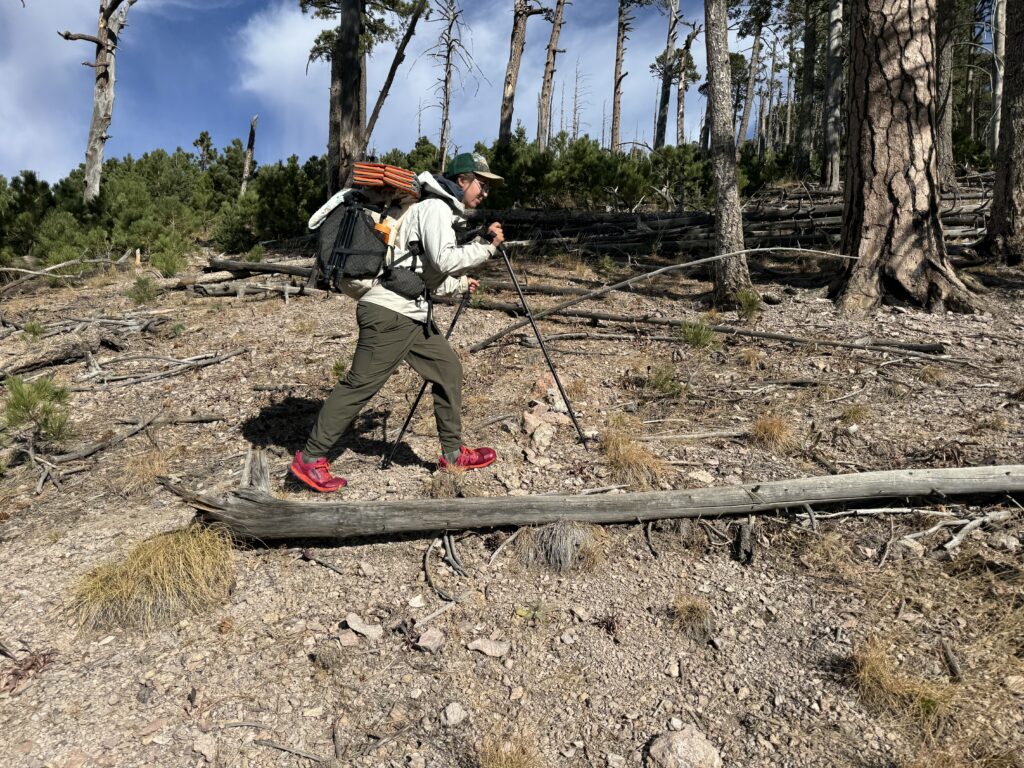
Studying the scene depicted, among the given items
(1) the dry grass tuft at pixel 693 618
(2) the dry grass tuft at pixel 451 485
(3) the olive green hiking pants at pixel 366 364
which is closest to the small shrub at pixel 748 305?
(2) the dry grass tuft at pixel 451 485

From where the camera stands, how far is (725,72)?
23.4 ft

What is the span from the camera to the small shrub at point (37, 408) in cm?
471

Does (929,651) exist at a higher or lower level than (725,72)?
lower

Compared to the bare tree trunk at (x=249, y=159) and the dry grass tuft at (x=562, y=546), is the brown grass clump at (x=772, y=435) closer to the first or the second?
the dry grass tuft at (x=562, y=546)

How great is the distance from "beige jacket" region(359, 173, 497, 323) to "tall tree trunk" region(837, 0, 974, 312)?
186 inches

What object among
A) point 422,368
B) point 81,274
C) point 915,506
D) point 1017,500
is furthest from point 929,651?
point 81,274

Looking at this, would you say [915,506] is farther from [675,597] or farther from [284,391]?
[284,391]

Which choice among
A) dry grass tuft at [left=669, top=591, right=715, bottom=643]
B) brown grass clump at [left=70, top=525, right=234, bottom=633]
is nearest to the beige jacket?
brown grass clump at [left=70, top=525, right=234, bottom=633]

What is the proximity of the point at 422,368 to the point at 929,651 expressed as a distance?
287 cm

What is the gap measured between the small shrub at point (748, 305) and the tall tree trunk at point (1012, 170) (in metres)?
3.65

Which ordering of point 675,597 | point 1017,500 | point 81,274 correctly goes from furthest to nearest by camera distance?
point 81,274
point 1017,500
point 675,597

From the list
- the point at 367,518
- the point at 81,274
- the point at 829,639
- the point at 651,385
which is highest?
the point at 81,274

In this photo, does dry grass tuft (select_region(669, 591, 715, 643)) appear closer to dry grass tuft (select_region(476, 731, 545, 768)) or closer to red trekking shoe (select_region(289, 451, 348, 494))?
dry grass tuft (select_region(476, 731, 545, 768))

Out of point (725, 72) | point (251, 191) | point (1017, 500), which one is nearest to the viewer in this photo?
point (1017, 500)
